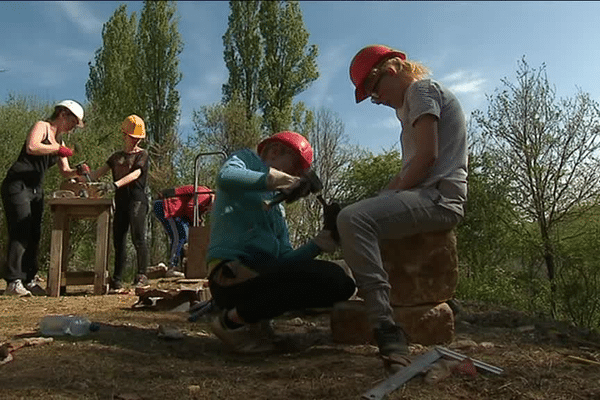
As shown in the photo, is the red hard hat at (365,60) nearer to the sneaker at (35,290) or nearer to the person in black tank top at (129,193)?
the person in black tank top at (129,193)

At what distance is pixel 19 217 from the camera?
4965 millimetres

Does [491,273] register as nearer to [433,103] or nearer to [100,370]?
[433,103]

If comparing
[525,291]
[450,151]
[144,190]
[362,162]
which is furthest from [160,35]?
[450,151]

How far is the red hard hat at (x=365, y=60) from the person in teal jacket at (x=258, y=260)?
37 centimetres

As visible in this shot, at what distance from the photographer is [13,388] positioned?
1.76 m

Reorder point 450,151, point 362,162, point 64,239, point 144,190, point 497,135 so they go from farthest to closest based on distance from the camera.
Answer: point 362,162 → point 497,135 → point 144,190 → point 64,239 → point 450,151

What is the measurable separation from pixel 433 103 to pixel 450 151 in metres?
0.22

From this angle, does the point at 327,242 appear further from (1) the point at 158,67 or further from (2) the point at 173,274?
(1) the point at 158,67

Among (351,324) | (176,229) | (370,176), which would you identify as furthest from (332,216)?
(370,176)

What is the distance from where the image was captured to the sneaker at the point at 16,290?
4.78 m

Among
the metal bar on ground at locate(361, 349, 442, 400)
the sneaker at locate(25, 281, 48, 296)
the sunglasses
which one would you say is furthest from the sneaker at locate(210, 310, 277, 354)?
the sneaker at locate(25, 281, 48, 296)

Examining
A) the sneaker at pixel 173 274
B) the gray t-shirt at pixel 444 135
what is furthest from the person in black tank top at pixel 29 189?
the gray t-shirt at pixel 444 135

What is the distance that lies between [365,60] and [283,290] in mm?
1060

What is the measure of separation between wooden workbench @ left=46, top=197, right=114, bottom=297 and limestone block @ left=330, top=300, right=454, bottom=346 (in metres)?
2.93
